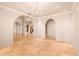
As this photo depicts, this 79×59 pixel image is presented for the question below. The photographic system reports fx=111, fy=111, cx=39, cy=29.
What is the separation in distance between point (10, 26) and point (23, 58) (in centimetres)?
155

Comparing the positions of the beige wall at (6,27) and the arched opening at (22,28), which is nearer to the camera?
the beige wall at (6,27)

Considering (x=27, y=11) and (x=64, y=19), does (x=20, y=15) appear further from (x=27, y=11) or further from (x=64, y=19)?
(x=64, y=19)

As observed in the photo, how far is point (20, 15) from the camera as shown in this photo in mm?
3582

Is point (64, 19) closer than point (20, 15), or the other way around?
point (20, 15)

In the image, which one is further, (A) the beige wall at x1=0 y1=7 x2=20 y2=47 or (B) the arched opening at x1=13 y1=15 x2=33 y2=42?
(B) the arched opening at x1=13 y1=15 x2=33 y2=42

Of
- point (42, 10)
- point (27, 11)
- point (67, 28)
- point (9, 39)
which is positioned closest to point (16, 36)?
point (9, 39)

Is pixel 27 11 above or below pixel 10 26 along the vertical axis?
above

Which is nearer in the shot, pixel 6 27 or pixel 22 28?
pixel 6 27

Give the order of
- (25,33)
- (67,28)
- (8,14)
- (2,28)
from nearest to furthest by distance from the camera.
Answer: (2,28) < (8,14) < (25,33) < (67,28)

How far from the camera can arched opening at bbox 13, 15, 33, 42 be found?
3.75 meters

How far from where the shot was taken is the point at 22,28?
Result: 399cm

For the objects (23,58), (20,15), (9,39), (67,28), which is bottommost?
(23,58)

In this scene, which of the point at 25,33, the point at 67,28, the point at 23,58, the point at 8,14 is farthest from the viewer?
the point at 67,28

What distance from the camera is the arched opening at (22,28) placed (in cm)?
375
